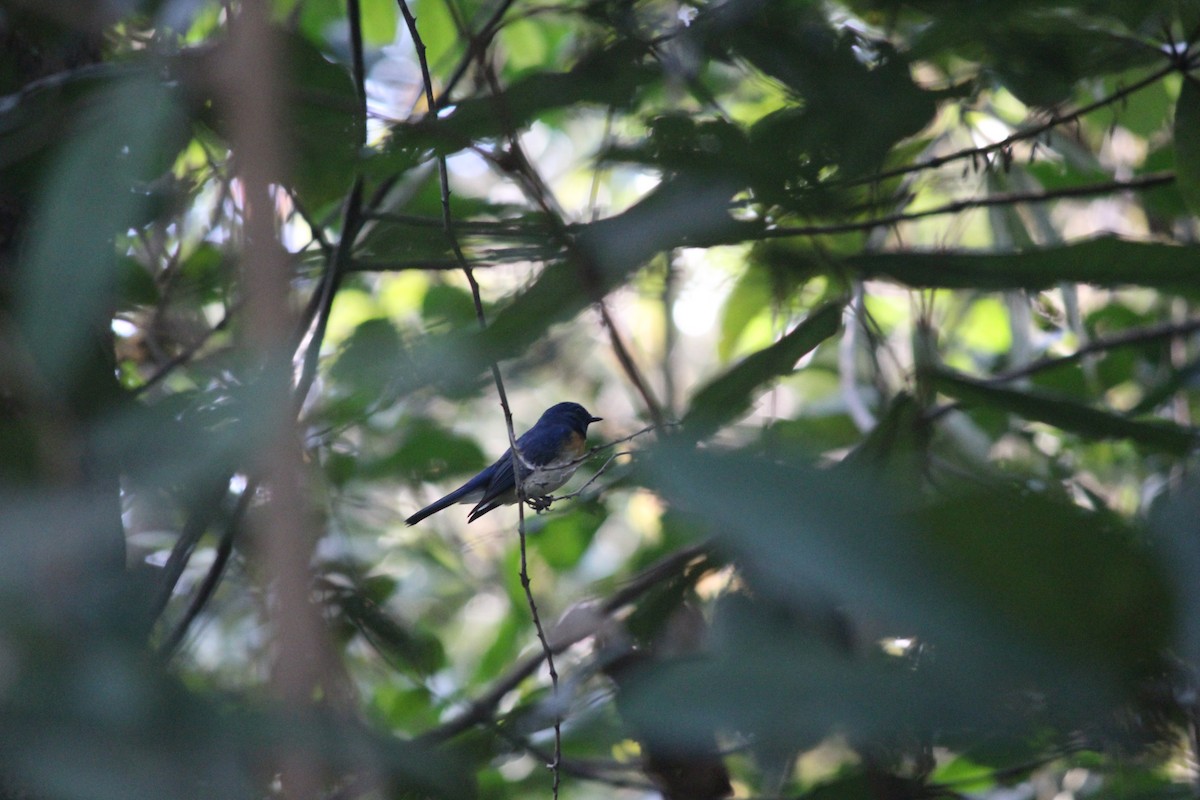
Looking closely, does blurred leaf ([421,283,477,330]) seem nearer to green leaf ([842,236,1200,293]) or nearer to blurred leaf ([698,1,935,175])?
blurred leaf ([698,1,935,175])

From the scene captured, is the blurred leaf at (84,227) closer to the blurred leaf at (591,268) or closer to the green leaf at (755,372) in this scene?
the blurred leaf at (591,268)

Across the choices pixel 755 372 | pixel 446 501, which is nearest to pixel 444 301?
pixel 446 501

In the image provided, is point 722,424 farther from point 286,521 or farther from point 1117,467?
point 1117,467

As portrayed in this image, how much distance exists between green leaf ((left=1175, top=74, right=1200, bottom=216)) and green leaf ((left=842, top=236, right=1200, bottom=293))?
0.71m

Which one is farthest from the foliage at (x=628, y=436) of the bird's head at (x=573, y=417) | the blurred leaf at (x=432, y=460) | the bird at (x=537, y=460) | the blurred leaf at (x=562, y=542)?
the bird's head at (x=573, y=417)

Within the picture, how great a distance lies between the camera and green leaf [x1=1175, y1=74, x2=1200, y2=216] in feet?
6.17

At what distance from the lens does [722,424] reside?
1.57 metres

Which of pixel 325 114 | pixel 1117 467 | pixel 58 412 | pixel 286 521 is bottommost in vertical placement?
pixel 1117 467

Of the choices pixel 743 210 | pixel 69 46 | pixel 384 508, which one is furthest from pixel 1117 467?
pixel 69 46

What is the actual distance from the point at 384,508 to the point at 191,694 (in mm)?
2557

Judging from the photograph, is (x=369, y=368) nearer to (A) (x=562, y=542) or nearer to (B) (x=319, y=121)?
(B) (x=319, y=121)

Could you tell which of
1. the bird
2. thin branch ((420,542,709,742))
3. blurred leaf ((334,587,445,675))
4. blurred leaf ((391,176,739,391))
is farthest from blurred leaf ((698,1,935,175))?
the bird

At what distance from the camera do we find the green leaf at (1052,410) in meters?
1.49

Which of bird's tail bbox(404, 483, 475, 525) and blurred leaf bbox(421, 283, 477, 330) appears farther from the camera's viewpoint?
bird's tail bbox(404, 483, 475, 525)
